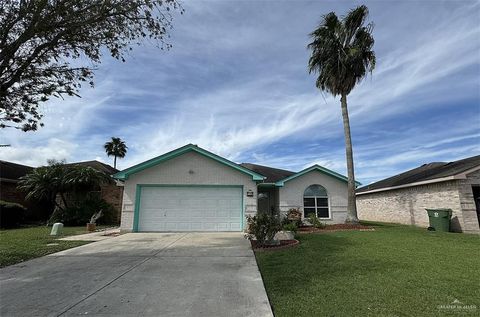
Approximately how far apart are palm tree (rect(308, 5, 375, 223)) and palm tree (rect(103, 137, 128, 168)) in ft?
109

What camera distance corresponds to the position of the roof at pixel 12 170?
21828 mm

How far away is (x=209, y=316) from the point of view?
4219 millimetres

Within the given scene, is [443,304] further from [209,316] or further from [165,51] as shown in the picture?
[165,51]

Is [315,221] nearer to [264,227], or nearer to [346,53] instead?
[264,227]

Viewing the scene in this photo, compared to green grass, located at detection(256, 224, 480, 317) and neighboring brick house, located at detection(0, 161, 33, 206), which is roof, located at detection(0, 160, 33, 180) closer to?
neighboring brick house, located at detection(0, 161, 33, 206)

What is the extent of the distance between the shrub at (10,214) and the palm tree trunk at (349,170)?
1963 centimetres

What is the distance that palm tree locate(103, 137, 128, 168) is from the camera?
41.7m

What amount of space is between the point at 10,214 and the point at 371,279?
2038 centimetres

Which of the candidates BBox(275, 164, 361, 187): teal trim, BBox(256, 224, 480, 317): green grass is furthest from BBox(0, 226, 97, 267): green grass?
BBox(275, 164, 361, 187): teal trim

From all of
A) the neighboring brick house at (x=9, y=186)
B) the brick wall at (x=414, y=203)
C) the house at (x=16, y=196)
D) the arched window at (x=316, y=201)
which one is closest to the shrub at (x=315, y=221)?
the arched window at (x=316, y=201)

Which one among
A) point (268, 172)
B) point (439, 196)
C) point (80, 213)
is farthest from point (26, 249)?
point (439, 196)

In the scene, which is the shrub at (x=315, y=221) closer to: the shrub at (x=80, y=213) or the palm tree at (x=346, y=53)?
the palm tree at (x=346, y=53)

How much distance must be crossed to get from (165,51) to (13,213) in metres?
15.8

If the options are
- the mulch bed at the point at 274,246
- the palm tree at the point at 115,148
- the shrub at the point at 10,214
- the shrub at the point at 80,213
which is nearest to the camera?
the mulch bed at the point at 274,246
